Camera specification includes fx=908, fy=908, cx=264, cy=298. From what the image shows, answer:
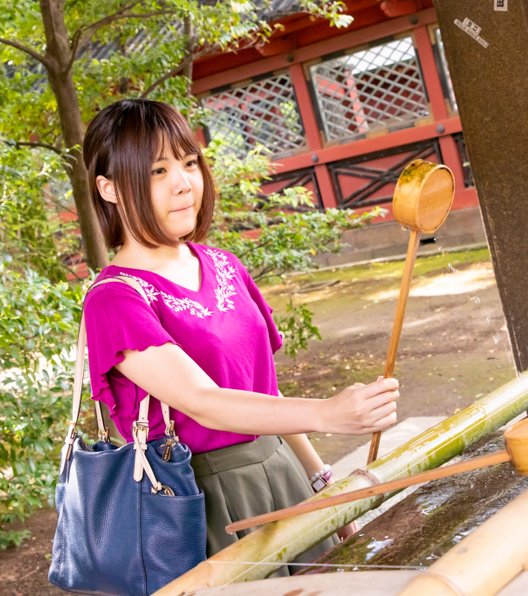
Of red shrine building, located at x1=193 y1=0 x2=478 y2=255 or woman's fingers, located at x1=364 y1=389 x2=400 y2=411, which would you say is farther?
red shrine building, located at x1=193 y1=0 x2=478 y2=255

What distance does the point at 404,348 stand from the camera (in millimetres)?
8359

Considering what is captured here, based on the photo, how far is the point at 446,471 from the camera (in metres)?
1.18

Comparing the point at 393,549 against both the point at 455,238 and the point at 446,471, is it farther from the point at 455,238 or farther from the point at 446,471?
the point at 455,238

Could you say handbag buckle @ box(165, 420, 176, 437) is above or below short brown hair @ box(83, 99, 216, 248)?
below

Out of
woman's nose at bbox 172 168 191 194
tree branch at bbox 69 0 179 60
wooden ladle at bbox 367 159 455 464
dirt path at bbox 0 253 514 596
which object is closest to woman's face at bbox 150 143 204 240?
woman's nose at bbox 172 168 191 194

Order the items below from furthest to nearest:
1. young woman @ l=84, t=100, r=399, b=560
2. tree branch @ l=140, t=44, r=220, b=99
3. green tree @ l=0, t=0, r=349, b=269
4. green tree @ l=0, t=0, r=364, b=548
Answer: tree branch @ l=140, t=44, r=220, b=99 → green tree @ l=0, t=0, r=349, b=269 → green tree @ l=0, t=0, r=364, b=548 → young woman @ l=84, t=100, r=399, b=560

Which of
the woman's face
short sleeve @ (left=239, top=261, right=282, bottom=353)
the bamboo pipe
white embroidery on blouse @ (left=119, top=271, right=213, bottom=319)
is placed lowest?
the bamboo pipe

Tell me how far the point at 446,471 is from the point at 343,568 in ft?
1.71

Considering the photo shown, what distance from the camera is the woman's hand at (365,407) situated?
55.3 inches

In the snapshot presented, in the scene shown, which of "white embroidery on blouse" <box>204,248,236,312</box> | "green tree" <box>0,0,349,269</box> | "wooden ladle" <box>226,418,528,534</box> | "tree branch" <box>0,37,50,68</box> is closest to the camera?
"wooden ladle" <box>226,418,528,534</box>

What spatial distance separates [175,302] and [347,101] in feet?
42.7

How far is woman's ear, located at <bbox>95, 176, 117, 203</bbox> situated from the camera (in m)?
1.83

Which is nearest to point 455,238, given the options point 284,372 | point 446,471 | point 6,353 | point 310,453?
point 284,372

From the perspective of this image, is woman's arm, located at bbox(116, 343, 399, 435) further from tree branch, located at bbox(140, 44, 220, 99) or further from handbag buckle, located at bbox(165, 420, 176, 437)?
tree branch, located at bbox(140, 44, 220, 99)
